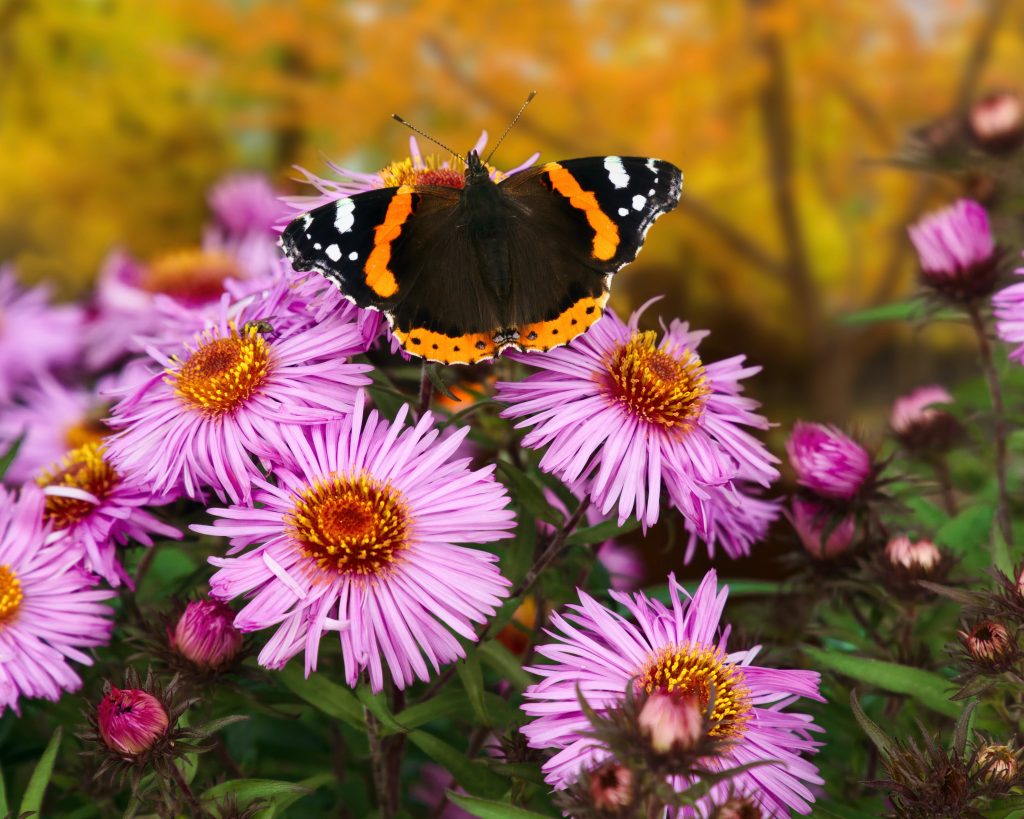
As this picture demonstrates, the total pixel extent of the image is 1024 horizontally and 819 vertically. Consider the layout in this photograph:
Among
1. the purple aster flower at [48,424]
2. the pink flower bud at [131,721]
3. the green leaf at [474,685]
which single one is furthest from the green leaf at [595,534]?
the purple aster flower at [48,424]

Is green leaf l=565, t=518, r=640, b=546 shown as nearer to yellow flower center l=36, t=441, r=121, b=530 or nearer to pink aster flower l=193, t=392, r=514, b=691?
pink aster flower l=193, t=392, r=514, b=691

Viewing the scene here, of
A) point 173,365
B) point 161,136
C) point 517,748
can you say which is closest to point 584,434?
point 517,748

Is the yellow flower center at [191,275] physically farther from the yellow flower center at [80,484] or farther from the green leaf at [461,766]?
the green leaf at [461,766]

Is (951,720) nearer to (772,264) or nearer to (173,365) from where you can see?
(173,365)

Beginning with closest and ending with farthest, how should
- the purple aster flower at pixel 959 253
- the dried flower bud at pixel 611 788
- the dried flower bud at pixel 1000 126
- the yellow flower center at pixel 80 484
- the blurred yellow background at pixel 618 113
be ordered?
the dried flower bud at pixel 611 788, the yellow flower center at pixel 80 484, the purple aster flower at pixel 959 253, the dried flower bud at pixel 1000 126, the blurred yellow background at pixel 618 113

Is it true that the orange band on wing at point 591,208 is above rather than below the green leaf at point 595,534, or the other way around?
above

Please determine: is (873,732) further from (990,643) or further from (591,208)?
(591,208)

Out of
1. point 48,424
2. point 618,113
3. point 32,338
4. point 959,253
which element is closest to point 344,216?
point 959,253

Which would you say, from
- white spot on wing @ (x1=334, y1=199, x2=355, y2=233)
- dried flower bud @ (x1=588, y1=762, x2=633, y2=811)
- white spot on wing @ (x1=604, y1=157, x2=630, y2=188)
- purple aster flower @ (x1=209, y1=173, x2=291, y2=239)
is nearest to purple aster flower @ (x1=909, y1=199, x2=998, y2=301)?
white spot on wing @ (x1=604, y1=157, x2=630, y2=188)
